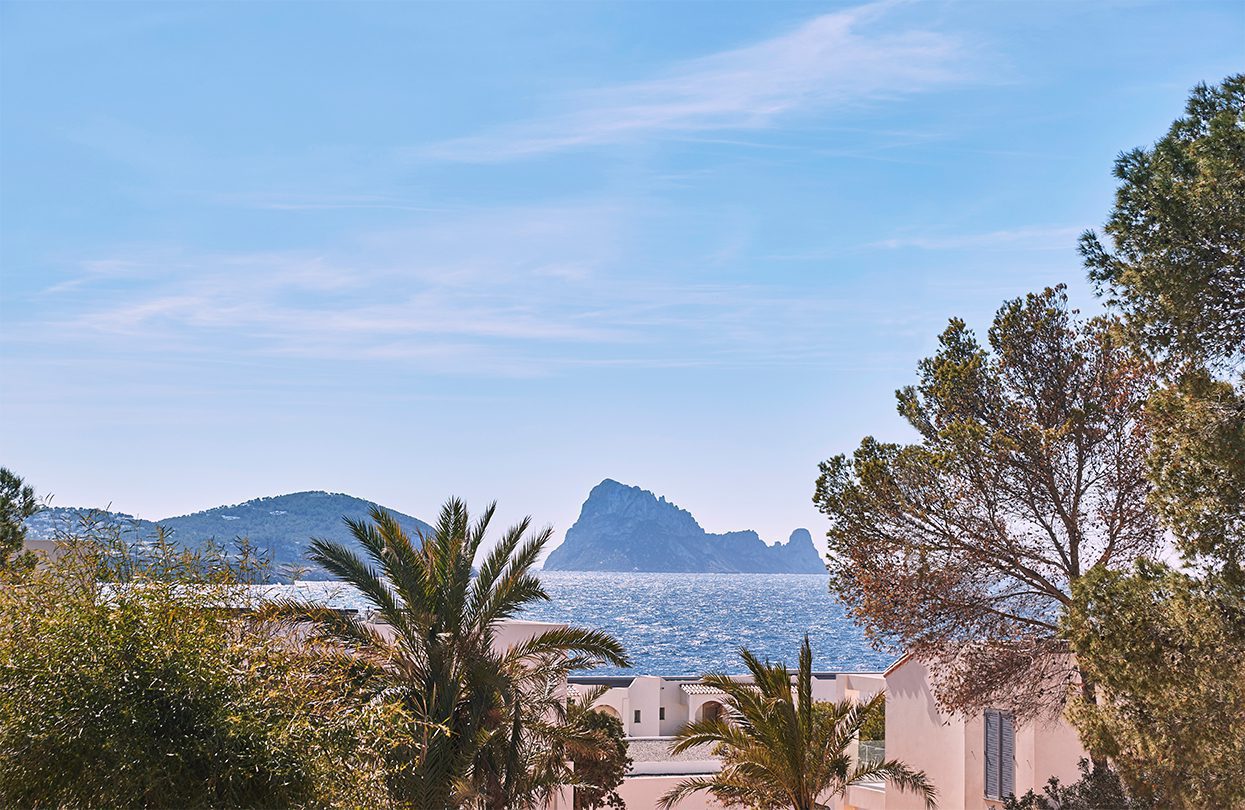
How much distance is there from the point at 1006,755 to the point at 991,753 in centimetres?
42

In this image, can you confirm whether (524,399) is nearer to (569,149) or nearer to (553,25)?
(569,149)

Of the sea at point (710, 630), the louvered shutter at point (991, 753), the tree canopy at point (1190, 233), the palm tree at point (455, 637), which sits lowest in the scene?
the sea at point (710, 630)

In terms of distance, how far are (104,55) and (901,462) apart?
1248cm

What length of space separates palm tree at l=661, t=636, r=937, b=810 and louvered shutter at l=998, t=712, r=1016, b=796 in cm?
152

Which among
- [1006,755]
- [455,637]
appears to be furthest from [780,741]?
[455,637]

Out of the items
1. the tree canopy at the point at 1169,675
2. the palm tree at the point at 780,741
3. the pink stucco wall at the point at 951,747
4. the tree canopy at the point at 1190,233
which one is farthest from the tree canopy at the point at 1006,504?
the tree canopy at the point at 1190,233

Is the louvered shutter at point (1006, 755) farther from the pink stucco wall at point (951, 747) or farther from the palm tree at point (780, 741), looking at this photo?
the palm tree at point (780, 741)

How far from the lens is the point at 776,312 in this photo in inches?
1070

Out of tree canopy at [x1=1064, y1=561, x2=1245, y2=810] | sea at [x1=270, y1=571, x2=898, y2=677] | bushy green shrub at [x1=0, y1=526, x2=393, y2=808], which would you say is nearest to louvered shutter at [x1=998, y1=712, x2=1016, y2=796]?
tree canopy at [x1=1064, y1=561, x2=1245, y2=810]

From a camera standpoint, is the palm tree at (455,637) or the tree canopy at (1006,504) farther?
the tree canopy at (1006,504)

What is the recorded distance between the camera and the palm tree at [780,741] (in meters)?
17.7

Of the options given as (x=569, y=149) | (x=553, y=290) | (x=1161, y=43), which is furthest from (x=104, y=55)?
(x=553, y=290)

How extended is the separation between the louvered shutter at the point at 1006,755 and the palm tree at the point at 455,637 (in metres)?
7.50

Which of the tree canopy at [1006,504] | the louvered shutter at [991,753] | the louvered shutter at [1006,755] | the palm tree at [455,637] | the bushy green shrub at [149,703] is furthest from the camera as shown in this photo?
the louvered shutter at [991,753]
